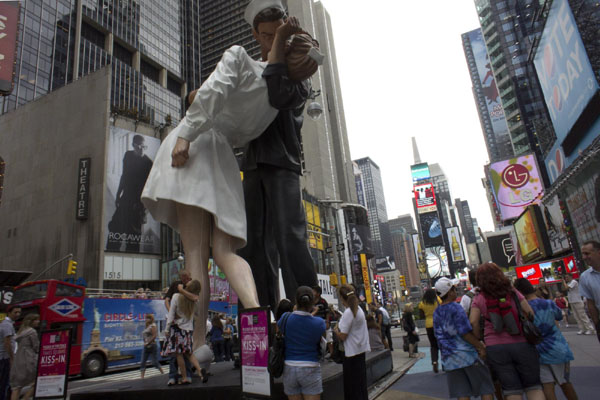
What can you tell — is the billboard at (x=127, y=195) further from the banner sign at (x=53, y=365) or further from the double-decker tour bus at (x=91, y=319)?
the banner sign at (x=53, y=365)

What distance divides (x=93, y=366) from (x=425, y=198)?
288 feet

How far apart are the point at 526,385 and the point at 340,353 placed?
1.82 metres

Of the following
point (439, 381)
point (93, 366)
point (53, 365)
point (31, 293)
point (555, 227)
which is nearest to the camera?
point (53, 365)

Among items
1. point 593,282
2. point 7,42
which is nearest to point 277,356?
point 593,282

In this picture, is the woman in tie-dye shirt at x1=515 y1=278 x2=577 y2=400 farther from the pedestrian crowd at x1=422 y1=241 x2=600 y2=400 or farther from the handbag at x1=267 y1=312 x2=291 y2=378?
the handbag at x1=267 y1=312 x2=291 y2=378

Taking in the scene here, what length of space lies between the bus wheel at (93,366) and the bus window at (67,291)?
2.18m

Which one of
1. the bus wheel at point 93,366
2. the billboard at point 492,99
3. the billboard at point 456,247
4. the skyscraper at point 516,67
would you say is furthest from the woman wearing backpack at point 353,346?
the billboard at point 492,99

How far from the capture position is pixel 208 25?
8362 cm

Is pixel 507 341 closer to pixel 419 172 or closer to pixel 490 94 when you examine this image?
pixel 419 172

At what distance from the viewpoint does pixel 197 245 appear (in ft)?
11.3

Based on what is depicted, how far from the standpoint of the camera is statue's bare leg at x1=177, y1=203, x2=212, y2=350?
342cm

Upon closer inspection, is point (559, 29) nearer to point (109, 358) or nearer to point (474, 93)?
point (109, 358)

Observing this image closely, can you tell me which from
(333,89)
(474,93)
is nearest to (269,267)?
(333,89)

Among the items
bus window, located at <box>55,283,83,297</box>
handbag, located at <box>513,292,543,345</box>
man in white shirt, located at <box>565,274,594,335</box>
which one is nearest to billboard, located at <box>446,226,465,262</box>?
man in white shirt, located at <box>565,274,594,335</box>
